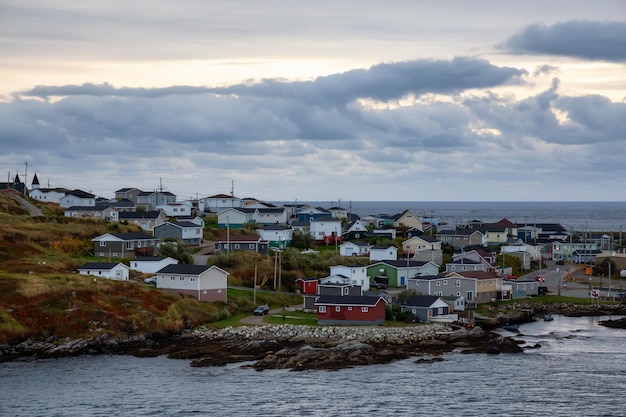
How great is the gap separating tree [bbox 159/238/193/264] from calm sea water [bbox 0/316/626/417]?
2770cm

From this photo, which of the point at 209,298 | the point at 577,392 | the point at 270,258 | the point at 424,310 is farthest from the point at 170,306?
the point at 577,392

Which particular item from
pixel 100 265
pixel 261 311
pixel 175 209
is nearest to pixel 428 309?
pixel 261 311

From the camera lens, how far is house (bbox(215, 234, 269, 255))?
3644 inches

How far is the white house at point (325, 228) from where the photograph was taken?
111 m

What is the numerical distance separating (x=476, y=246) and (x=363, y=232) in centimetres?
1640

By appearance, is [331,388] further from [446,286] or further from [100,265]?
[100,265]

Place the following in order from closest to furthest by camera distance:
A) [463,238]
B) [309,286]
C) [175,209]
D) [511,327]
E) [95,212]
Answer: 1. [511,327]
2. [309,286]
3. [463,238]
4. [95,212]
5. [175,209]

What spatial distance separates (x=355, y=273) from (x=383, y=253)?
1396 cm

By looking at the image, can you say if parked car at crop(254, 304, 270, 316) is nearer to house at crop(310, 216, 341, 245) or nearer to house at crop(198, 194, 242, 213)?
house at crop(310, 216, 341, 245)

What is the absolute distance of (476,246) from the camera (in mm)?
103500

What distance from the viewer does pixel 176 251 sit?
8556 centimetres

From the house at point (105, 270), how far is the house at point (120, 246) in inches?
472

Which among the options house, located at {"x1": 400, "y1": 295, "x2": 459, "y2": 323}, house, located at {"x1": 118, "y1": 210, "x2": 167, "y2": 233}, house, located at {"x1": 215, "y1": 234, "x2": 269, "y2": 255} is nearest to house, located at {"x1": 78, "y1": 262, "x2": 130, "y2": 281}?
house, located at {"x1": 215, "y1": 234, "x2": 269, "y2": 255}

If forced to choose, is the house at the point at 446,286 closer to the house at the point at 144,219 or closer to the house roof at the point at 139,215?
the house at the point at 144,219
